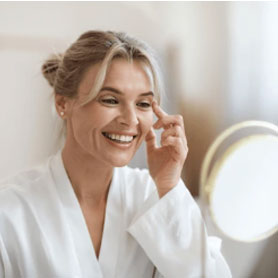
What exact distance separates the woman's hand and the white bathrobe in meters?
0.03

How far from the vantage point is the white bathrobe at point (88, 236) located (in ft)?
2.62

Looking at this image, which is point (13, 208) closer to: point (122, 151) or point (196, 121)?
point (122, 151)

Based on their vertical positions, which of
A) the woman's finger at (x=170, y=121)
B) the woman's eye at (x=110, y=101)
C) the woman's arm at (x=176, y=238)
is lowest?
the woman's arm at (x=176, y=238)

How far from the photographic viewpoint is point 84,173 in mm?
933

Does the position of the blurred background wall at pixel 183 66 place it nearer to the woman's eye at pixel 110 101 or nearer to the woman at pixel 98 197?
the woman at pixel 98 197

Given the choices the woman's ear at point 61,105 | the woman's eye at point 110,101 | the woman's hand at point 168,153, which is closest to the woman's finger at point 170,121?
the woman's hand at point 168,153

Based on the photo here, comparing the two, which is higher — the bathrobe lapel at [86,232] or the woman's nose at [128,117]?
the woman's nose at [128,117]

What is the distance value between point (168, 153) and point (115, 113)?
0.19 meters

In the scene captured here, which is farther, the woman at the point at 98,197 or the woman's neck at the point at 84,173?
the woman's neck at the point at 84,173

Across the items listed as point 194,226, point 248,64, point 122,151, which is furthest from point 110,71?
point 194,226

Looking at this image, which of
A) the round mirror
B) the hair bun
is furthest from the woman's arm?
the hair bun

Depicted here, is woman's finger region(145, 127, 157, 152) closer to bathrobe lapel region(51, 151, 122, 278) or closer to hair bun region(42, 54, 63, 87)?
bathrobe lapel region(51, 151, 122, 278)

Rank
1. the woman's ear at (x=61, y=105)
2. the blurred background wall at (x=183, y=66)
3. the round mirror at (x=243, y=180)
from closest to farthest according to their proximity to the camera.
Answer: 1. the round mirror at (x=243, y=180)
2. the blurred background wall at (x=183, y=66)
3. the woman's ear at (x=61, y=105)

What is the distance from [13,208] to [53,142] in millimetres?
382
